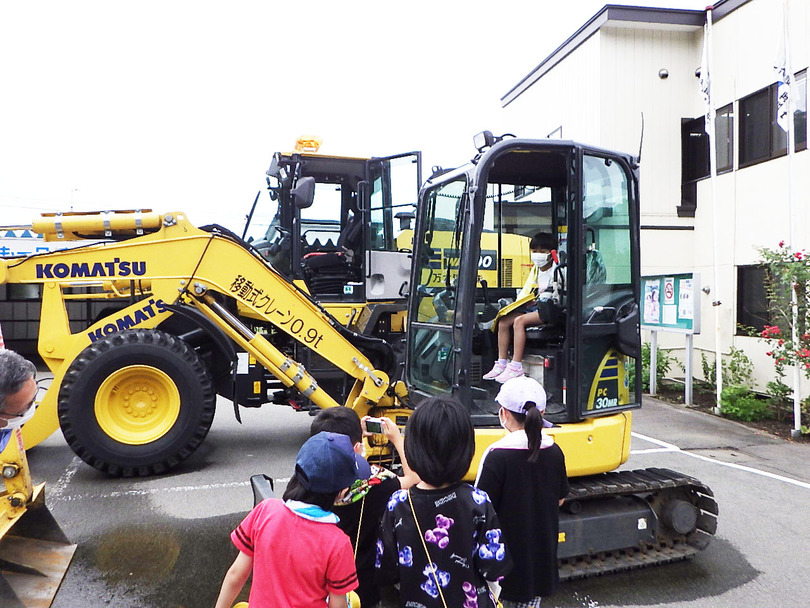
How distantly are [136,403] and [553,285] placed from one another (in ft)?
14.3

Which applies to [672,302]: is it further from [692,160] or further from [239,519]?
[239,519]

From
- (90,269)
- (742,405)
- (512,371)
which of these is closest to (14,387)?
(512,371)

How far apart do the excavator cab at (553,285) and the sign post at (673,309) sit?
6.41 m

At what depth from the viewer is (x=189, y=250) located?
6797 mm

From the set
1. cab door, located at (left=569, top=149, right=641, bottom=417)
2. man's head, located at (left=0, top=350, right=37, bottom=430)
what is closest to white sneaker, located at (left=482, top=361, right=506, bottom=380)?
cab door, located at (left=569, top=149, right=641, bottom=417)

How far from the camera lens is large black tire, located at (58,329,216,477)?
20.7ft

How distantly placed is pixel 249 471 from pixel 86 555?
2.43 m

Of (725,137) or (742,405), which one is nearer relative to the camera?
(742,405)

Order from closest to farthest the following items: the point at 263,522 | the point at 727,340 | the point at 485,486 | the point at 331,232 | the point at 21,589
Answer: the point at 263,522
the point at 485,486
the point at 21,589
the point at 331,232
the point at 727,340

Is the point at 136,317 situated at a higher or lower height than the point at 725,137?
lower

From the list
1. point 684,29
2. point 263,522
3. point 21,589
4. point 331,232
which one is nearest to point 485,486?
point 263,522

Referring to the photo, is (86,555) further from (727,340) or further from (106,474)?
(727,340)

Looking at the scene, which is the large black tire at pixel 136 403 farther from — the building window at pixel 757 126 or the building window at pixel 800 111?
the building window at pixel 757 126

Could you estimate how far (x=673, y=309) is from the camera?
37.0 feet
